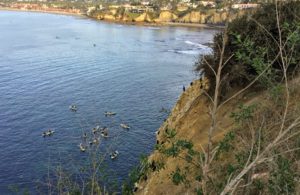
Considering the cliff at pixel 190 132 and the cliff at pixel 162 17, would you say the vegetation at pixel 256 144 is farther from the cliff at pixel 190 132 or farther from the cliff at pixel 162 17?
the cliff at pixel 162 17

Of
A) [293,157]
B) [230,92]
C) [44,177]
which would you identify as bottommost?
[44,177]

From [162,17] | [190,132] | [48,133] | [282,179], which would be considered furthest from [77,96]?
[162,17]

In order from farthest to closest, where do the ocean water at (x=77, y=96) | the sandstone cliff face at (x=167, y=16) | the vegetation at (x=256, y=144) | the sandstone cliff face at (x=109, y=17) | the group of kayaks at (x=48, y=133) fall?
the sandstone cliff face at (x=167, y=16) < the sandstone cliff face at (x=109, y=17) < the group of kayaks at (x=48, y=133) < the ocean water at (x=77, y=96) < the vegetation at (x=256, y=144)

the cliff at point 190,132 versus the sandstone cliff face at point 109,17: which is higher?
the cliff at point 190,132

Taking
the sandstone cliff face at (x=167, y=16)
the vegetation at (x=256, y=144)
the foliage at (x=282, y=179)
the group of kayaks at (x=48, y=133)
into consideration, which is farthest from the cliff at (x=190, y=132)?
the sandstone cliff face at (x=167, y=16)

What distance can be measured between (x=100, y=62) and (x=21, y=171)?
48.8 metres

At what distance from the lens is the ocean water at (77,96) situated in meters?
37.8

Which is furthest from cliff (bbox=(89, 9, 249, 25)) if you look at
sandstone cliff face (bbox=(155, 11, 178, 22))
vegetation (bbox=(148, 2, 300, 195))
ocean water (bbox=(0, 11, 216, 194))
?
vegetation (bbox=(148, 2, 300, 195))

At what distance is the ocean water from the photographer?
37.8 metres

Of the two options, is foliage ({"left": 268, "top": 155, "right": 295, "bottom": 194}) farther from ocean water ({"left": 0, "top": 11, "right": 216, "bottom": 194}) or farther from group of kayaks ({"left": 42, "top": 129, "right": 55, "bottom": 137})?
group of kayaks ({"left": 42, "top": 129, "right": 55, "bottom": 137})

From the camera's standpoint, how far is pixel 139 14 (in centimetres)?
19250

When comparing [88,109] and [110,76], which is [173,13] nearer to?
[110,76]

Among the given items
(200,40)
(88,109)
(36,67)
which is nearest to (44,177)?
(88,109)

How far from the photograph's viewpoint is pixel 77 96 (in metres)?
57.0
